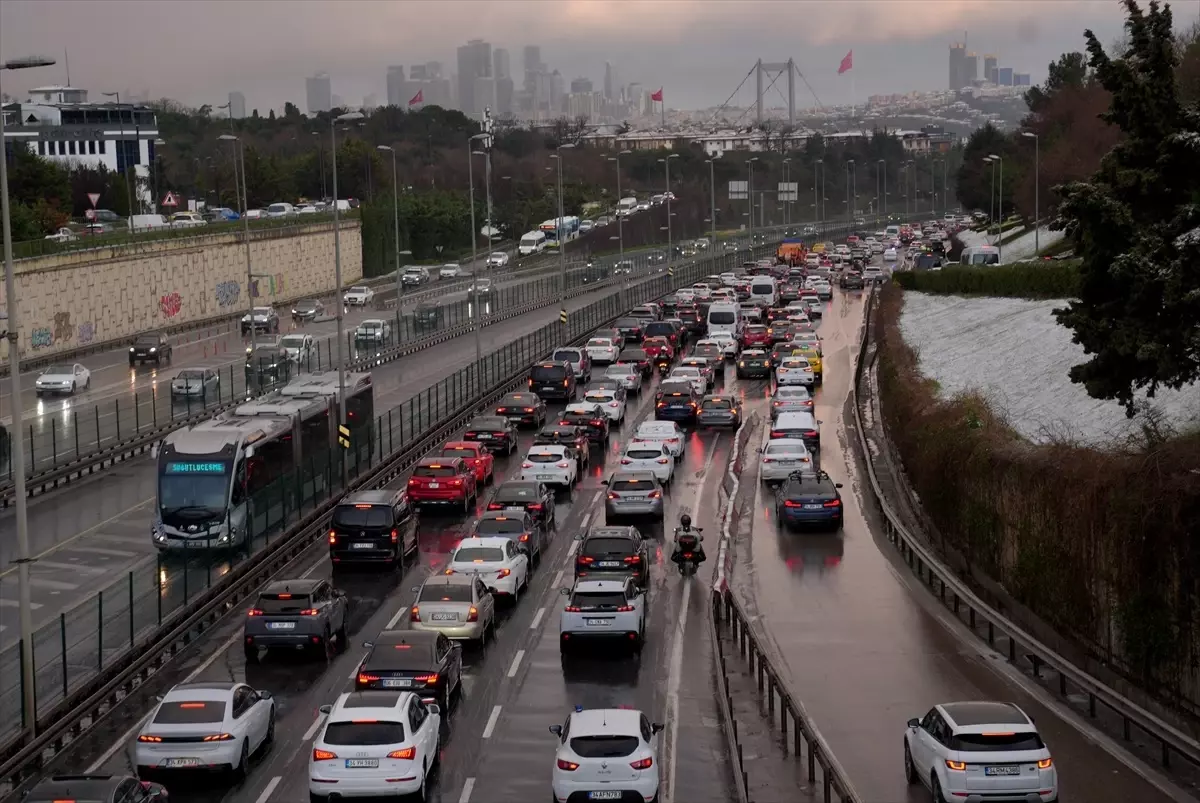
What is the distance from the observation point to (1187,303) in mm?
25000

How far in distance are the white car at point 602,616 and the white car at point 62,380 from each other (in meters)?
40.2

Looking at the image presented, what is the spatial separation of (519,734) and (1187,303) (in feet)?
38.3

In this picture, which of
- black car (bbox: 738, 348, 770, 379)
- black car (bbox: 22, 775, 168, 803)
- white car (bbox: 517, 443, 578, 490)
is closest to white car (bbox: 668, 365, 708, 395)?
black car (bbox: 738, 348, 770, 379)

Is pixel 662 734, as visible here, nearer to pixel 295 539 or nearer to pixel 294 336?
pixel 295 539

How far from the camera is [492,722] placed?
2384 cm

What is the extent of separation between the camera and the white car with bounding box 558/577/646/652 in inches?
1079

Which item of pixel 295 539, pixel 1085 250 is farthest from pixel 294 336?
pixel 1085 250

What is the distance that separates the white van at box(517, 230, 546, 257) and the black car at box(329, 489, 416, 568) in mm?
110541

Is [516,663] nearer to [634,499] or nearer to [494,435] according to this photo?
[634,499]

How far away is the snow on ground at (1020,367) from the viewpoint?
115 ft

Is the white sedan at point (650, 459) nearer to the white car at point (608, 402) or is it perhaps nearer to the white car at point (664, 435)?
the white car at point (664, 435)

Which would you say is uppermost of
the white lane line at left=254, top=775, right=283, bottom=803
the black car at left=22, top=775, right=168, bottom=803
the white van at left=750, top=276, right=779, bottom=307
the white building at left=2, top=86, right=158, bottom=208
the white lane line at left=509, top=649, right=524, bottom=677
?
the white building at left=2, top=86, right=158, bottom=208

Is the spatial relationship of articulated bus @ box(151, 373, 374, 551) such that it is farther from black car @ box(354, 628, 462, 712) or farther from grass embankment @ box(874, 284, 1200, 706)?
grass embankment @ box(874, 284, 1200, 706)

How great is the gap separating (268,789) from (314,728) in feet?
9.31
